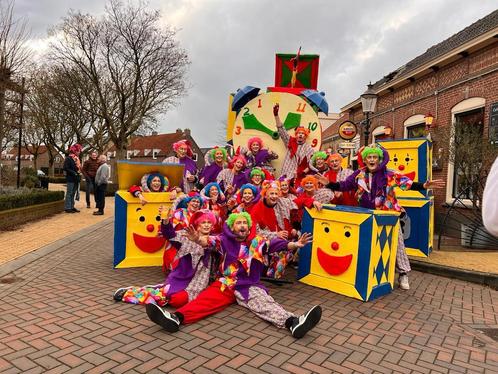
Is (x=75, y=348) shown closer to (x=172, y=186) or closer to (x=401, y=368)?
(x=401, y=368)

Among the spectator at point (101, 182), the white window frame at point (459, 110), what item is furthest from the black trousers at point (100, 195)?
the white window frame at point (459, 110)

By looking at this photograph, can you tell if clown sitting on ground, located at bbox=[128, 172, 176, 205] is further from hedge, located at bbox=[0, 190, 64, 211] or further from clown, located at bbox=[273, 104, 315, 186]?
hedge, located at bbox=[0, 190, 64, 211]

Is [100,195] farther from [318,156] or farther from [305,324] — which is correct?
[305,324]

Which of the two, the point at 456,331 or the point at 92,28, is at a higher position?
the point at 92,28

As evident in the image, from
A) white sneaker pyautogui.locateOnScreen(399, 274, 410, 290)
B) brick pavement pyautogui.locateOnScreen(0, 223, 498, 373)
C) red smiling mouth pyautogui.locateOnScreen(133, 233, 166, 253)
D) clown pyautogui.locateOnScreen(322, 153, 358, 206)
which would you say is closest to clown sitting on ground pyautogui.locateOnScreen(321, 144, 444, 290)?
white sneaker pyautogui.locateOnScreen(399, 274, 410, 290)

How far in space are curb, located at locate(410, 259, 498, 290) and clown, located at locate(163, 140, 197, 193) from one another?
3.92 metres

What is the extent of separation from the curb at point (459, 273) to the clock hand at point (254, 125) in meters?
3.19

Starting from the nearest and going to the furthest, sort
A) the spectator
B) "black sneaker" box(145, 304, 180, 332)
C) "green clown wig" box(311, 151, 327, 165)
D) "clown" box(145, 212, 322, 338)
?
"black sneaker" box(145, 304, 180, 332) < "clown" box(145, 212, 322, 338) < "green clown wig" box(311, 151, 327, 165) < the spectator

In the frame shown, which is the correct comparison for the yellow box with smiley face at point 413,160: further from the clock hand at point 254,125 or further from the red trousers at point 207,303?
the red trousers at point 207,303

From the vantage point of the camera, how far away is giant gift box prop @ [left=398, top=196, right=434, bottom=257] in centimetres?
685

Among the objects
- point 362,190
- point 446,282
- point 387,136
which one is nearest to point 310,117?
point 362,190

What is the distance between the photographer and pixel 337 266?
465cm

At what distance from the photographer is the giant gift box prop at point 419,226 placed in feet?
22.5

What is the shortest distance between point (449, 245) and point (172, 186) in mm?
6437
